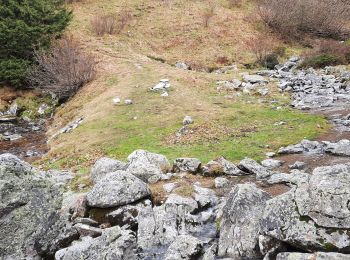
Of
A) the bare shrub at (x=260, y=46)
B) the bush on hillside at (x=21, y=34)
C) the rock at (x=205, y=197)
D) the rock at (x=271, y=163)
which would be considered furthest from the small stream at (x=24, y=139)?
the bare shrub at (x=260, y=46)

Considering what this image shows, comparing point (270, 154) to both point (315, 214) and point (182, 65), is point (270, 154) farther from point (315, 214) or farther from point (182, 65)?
point (182, 65)

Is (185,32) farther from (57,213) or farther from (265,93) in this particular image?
(57,213)

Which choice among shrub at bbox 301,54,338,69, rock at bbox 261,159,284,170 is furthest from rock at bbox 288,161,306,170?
shrub at bbox 301,54,338,69

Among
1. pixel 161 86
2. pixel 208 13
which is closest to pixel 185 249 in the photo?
pixel 161 86

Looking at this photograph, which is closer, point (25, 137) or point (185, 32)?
point (25, 137)

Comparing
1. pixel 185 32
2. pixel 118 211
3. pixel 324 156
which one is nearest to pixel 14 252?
pixel 118 211

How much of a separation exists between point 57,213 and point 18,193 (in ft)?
4.12

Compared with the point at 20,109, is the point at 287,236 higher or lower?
higher

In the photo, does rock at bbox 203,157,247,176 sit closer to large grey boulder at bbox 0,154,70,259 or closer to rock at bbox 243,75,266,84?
large grey boulder at bbox 0,154,70,259

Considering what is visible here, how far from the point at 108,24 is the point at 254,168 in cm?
3555

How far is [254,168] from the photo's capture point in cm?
1573

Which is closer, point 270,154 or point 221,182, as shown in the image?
point 221,182

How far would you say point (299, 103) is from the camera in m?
26.6

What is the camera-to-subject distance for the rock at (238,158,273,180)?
49.4 ft
